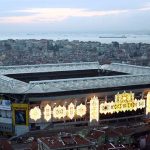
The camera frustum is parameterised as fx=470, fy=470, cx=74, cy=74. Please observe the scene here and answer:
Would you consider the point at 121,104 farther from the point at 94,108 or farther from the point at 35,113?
the point at 35,113

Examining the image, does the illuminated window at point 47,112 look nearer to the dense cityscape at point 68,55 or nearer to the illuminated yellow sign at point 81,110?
the illuminated yellow sign at point 81,110

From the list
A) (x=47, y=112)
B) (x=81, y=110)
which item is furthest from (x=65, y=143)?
(x=81, y=110)

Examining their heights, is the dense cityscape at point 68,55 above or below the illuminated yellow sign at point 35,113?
below

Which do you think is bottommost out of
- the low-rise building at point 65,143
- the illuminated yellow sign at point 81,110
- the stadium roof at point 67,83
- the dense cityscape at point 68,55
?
the dense cityscape at point 68,55

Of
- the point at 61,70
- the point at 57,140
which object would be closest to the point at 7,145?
the point at 57,140

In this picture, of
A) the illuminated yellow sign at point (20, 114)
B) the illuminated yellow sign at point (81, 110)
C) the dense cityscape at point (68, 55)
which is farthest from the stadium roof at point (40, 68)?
the dense cityscape at point (68, 55)

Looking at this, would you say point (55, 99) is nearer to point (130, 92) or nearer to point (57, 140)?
point (130, 92)

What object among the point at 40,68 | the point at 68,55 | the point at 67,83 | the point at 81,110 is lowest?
the point at 68,55
